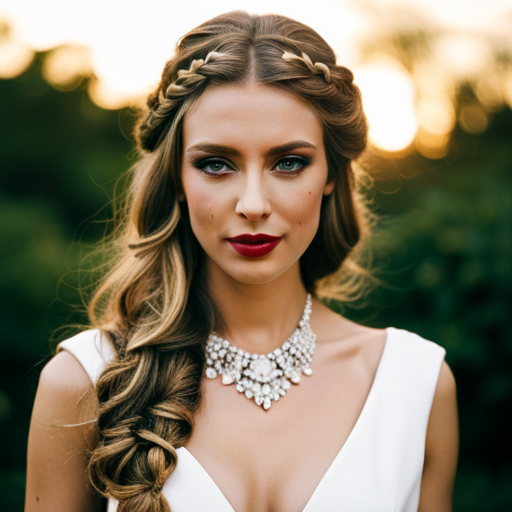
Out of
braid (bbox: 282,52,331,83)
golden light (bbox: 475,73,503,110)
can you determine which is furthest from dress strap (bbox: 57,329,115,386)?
golden light (bbox: 475,73,503,110)

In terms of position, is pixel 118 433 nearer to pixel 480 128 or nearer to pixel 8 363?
pixel 8 363

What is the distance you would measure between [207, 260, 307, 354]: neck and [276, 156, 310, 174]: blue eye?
49 cm

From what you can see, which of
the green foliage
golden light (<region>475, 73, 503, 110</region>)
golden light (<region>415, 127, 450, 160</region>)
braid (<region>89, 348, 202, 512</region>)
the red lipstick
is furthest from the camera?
golden light (<region>415, 127, 450, 160</region>)

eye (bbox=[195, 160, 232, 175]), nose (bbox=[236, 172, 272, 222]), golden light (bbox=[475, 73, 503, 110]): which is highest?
golden light (bbox=[475, 73, 503, 110])

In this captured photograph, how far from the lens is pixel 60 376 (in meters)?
2.20

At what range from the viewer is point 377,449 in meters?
2.29

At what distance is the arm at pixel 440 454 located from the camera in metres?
2.47

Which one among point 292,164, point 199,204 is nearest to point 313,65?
point 292,164

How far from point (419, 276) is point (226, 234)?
6.62ft

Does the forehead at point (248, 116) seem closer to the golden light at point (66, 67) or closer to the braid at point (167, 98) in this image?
the braid at point (167, 98)

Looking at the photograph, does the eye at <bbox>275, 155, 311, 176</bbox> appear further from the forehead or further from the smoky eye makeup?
the smoky eye makeup

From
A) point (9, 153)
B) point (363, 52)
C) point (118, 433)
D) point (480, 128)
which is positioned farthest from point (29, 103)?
point (118, 433)

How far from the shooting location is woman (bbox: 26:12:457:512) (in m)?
2.07

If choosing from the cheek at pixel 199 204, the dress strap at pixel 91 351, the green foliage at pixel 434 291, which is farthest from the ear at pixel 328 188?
the dress strap at pixel 91 351
